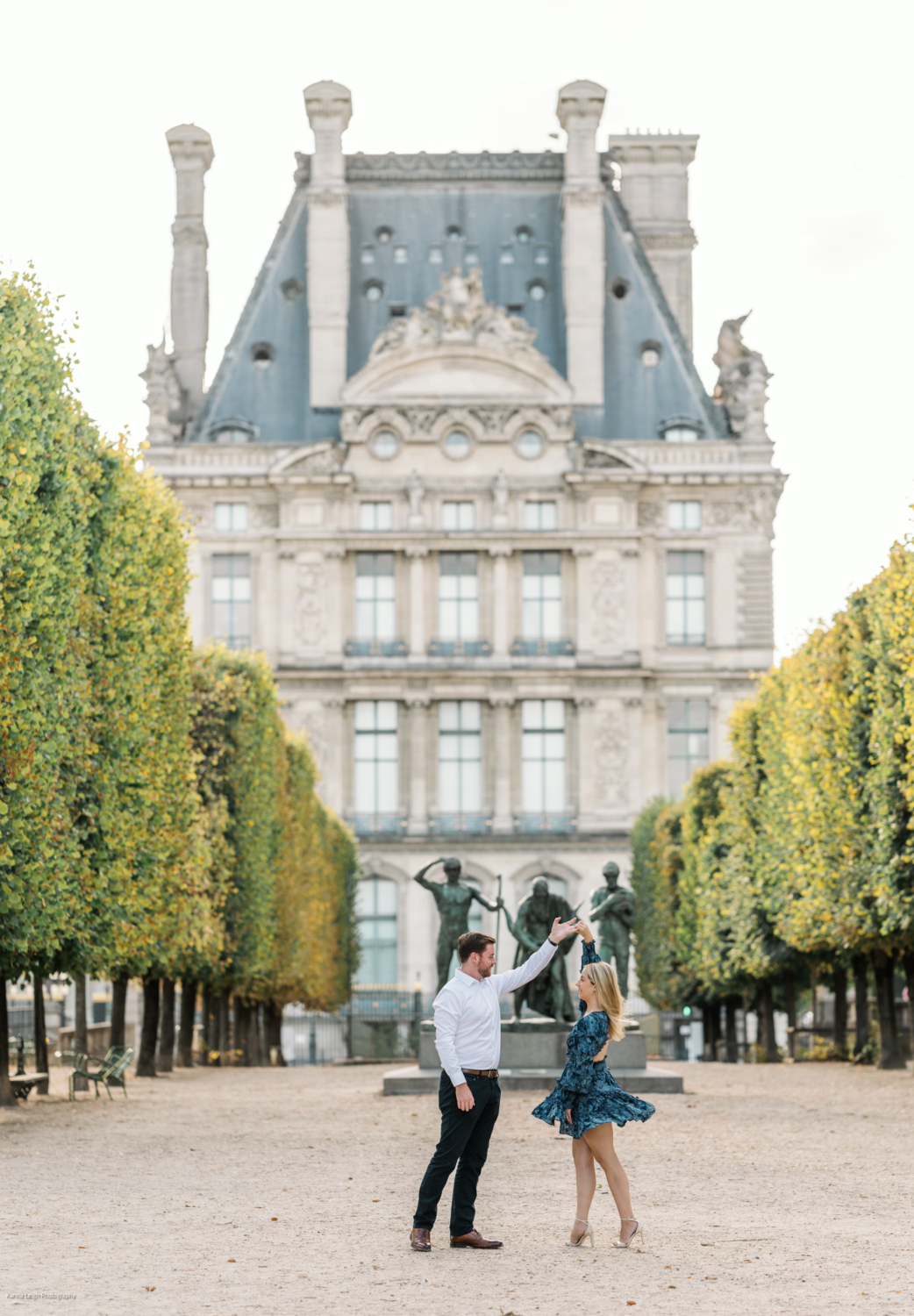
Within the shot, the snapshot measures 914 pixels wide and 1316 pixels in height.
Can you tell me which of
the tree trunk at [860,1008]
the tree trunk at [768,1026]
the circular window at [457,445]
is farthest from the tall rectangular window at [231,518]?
the tree trunk at [860,1008]

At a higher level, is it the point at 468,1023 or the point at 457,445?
the point at 457,445

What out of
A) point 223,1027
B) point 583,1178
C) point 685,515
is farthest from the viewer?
point 685,515

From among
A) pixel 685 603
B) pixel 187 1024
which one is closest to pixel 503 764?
pixel 685 603

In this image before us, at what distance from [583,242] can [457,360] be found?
24.1 ft

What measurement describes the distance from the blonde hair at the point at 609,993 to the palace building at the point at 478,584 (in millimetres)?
48048

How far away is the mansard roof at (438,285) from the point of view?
6259cm

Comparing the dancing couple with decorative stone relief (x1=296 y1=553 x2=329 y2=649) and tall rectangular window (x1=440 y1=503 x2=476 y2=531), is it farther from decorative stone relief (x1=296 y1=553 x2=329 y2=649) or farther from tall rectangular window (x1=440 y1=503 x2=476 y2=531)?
tall rectangular window (x1=440 y1=503 x2=476 y2=531)

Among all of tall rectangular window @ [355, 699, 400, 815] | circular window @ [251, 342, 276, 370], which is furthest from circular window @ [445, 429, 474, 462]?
tall rectangular window @ [355, 699, 400, 815]

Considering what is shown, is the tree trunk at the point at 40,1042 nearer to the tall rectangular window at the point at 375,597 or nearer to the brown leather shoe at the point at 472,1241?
the brown leather shoe at the point at 472,1241

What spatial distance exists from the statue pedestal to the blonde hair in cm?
1447

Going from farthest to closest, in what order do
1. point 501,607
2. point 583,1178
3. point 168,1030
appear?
point 501,607 → point 168,1030 → point 583,1178

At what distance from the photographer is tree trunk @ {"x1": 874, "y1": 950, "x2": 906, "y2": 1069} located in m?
29.5

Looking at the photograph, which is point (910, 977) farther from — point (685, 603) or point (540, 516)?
point (540, 516)

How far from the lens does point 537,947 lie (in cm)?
2323
